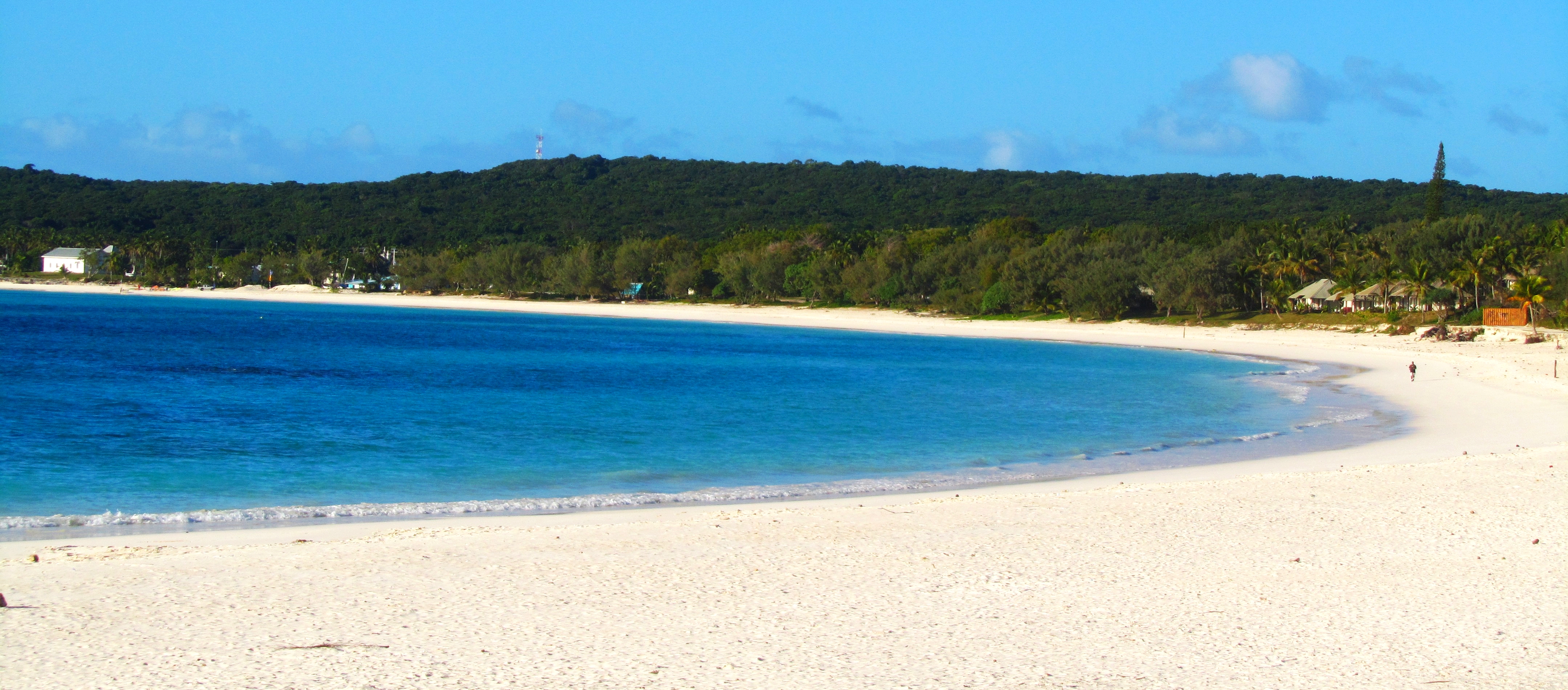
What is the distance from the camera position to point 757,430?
72.3ft

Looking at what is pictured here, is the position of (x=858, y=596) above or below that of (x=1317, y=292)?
below

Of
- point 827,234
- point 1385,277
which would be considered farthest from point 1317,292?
point 827,234

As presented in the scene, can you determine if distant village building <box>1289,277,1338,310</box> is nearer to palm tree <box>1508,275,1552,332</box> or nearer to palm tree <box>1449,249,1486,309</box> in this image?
palm tree <box>1449,249,1486,309</box>

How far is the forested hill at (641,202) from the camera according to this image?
136750 millimetres

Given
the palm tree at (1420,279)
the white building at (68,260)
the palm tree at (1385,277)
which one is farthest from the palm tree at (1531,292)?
the white building at (68,260)

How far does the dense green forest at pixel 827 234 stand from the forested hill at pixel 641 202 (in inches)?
20.9

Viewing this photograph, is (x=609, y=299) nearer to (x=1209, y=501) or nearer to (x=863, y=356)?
(x=863, y=356)

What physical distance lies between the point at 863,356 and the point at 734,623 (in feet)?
134

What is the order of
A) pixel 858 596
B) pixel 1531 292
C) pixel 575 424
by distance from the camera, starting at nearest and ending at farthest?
pixel 858 596, pixel 575 424, pixel 1531 292

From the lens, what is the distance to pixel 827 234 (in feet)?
363

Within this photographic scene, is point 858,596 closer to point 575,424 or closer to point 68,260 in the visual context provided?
point 575,424

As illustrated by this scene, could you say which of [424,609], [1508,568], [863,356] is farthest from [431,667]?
[863,356]

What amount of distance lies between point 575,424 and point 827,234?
3504 inches

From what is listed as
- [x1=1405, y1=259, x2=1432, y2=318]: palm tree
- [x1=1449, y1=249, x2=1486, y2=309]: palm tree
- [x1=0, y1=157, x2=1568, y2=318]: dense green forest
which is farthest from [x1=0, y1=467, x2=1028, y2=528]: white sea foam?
[x1=1405, y1=259, x2=1432, y2=318]: palm tree
